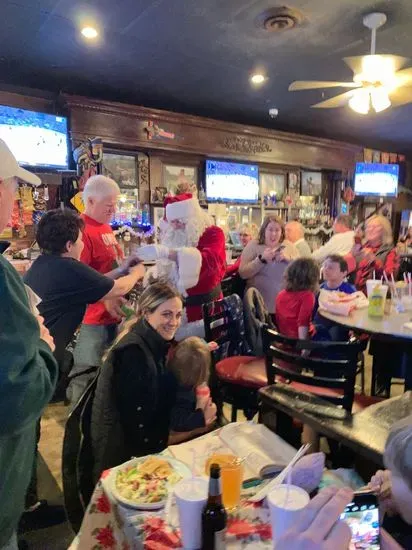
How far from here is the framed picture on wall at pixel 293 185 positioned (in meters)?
6.59

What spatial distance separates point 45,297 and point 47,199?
2.72 metres

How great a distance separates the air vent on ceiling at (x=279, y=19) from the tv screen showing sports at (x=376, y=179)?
4.63 metres

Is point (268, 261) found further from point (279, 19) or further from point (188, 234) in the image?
point (279, 19)

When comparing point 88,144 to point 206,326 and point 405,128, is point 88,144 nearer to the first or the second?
point 206,326

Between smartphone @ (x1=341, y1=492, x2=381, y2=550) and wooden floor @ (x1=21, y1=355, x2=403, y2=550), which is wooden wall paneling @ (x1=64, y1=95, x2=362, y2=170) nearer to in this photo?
wooden floor @ (x1=21, y1=355, x2=403, y2=550)

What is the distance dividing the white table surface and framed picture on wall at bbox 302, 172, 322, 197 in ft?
13.8

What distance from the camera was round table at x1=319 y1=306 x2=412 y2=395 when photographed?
7.87 ft

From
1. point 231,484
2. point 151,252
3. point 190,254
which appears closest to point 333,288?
point 190,254

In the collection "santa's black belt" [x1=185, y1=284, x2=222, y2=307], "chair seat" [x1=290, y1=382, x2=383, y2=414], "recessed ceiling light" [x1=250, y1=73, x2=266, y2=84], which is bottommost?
"chair seat" [x1=290, y1=382, x2=383, y2=414]

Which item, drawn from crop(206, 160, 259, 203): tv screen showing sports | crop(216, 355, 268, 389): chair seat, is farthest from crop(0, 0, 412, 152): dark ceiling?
crop(216, 355, 268, 389): chair seat

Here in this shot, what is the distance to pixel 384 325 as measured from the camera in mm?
2572

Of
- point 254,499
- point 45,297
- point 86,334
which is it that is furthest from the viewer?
point 86,334

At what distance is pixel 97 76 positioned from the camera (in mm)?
4059

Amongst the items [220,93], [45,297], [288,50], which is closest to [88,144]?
[220,93]
